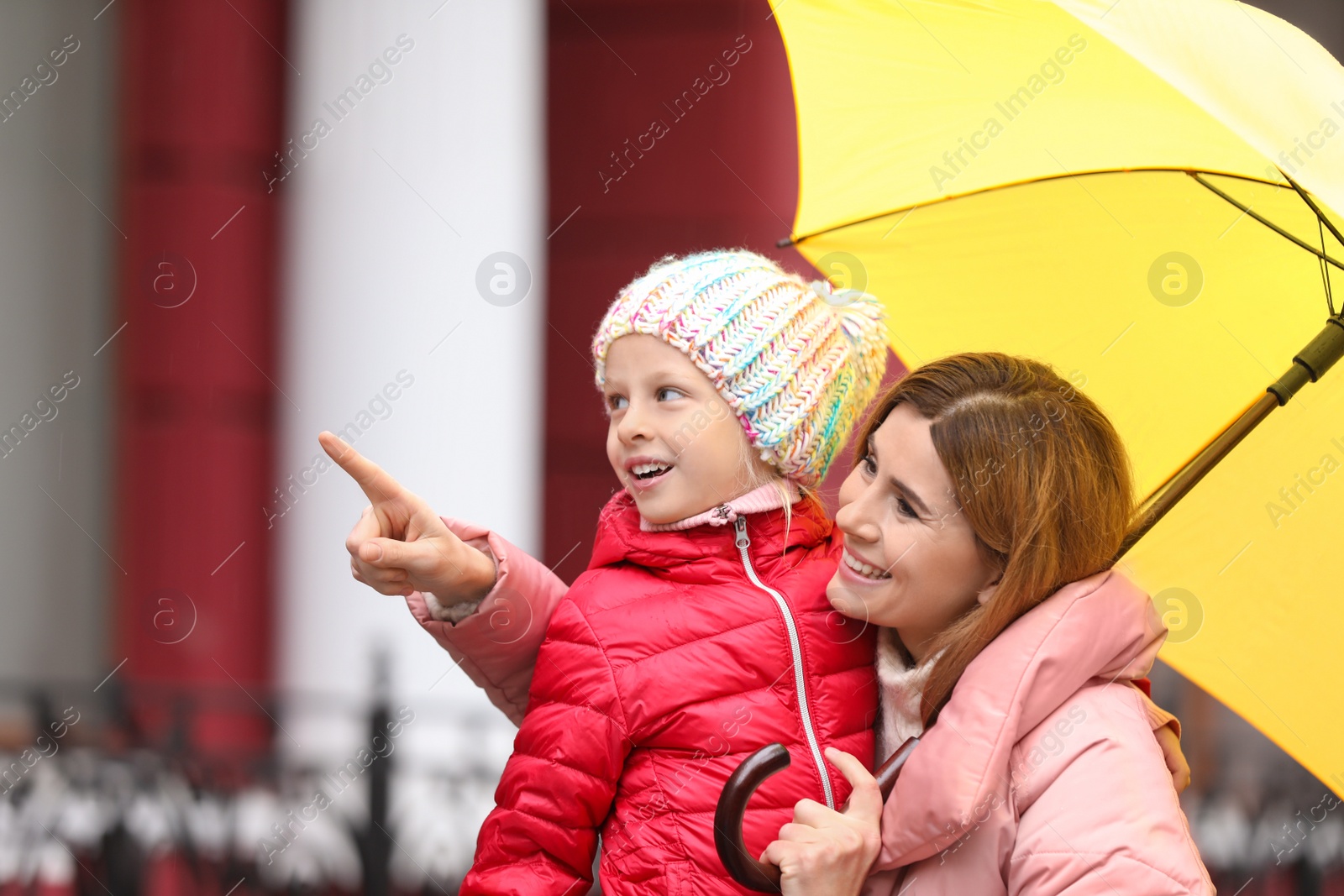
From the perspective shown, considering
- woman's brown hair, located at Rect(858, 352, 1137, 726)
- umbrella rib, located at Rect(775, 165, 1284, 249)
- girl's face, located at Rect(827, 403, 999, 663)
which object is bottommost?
girl's face, located at Rect(827, 403, 999, 663)

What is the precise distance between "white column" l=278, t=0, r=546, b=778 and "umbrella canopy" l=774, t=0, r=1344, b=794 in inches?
95.8

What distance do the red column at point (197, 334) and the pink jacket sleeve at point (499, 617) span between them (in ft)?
8.74

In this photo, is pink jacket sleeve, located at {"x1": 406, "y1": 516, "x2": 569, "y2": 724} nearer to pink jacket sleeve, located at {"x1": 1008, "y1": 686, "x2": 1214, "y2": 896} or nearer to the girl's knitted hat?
the girl's knitted hat

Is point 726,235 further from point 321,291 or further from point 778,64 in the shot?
point 321,291

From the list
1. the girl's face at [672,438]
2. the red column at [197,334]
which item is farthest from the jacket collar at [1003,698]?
the red column at [197,334]

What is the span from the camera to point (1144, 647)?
1.48 m

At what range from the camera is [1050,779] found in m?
1.37

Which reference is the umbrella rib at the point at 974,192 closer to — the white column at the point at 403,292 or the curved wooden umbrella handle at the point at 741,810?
the curved wooden umbrella handle at the point at 741,810

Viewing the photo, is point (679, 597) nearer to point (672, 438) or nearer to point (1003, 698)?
point (672, 438)

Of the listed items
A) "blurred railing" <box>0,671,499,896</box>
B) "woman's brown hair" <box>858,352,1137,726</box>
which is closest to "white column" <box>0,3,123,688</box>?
"blurred railing" <box>0,671,499,896</box>

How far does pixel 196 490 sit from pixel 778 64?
8.52 feet

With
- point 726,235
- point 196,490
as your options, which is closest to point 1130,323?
point 726,235

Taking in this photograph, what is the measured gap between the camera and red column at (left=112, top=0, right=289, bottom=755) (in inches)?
164

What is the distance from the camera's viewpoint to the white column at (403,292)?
166 inches
